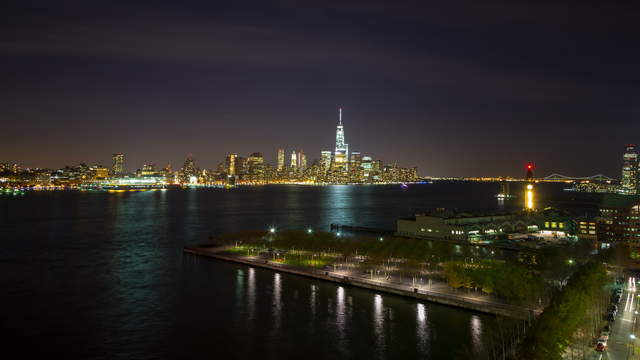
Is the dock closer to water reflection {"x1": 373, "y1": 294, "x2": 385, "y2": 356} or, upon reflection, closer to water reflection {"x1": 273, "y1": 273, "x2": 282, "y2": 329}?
water reflection {"x1": 373, "y1": 294, "x2": 385, "y2": 356}

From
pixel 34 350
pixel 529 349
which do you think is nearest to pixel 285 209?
pixel 34 350

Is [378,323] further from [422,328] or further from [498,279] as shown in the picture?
[498,279]

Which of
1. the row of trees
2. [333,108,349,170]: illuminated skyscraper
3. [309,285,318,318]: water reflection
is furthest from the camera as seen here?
[333,108,349,170]: illuminated skyscraper

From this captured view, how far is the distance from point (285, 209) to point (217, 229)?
1670cm

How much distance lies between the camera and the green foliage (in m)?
8.54

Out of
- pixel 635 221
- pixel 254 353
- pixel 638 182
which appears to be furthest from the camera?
pixel 638 182

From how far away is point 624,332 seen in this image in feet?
36.6

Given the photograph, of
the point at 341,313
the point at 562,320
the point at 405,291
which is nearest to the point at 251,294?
the point at 341,313

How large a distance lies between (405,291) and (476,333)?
3.39 metres

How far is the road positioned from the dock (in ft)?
6.24

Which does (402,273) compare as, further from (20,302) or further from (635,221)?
(635,221)

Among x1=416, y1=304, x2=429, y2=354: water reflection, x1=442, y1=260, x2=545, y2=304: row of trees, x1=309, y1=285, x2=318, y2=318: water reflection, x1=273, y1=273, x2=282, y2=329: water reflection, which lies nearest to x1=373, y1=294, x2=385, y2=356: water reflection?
x1=416, y1=304, x2=429, y2=354: water reflection

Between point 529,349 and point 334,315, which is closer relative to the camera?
point 529,349

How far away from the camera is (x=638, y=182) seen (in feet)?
305
